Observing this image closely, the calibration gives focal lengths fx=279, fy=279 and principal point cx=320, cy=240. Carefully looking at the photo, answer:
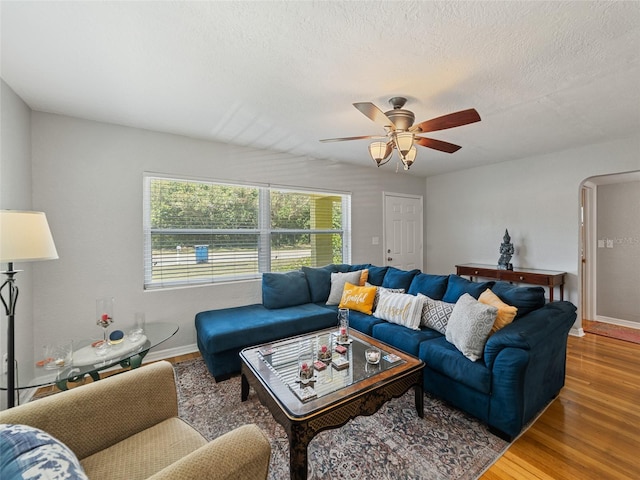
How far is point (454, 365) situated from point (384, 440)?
2.30 ft

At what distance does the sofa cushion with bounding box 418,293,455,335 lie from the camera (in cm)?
241

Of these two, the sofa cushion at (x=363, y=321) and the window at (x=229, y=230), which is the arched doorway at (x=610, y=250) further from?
the window at (x=229, y=230)

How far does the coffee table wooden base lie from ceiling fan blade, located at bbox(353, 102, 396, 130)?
172cm

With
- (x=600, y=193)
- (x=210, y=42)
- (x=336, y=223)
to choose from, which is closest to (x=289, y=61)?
(x=210, y=42)

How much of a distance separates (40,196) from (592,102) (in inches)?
193

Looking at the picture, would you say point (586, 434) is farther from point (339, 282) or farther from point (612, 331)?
point (612, 331)

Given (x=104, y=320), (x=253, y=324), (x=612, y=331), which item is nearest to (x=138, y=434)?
(x=104, y=320)

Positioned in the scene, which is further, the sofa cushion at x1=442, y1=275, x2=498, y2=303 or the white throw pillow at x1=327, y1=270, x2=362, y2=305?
the white throw pillow at x1=327, y1=270, x2=362, y2=305

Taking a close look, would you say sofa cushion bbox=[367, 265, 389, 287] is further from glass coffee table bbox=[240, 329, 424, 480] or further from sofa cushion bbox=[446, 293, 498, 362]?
sofa cushion bbox=[446, 293, 498, 362]

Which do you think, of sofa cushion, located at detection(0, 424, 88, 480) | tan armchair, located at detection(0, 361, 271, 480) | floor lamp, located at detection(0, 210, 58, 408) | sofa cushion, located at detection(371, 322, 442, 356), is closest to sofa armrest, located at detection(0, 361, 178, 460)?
tan armchair, located at detection(0, 361, 271, 480)

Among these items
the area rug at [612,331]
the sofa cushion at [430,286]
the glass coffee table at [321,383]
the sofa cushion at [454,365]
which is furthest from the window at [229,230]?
the area rug at [612,331]

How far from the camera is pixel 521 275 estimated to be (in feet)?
12.6

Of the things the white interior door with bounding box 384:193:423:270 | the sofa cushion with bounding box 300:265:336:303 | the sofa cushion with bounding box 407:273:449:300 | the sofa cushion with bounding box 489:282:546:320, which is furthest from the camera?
the white interior door with bounding box 384:193:423:270

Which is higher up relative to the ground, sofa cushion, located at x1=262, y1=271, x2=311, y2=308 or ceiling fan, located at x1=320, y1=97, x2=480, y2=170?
ceiling fan, located at x1=320, y1=97, x2=480, y2=170
